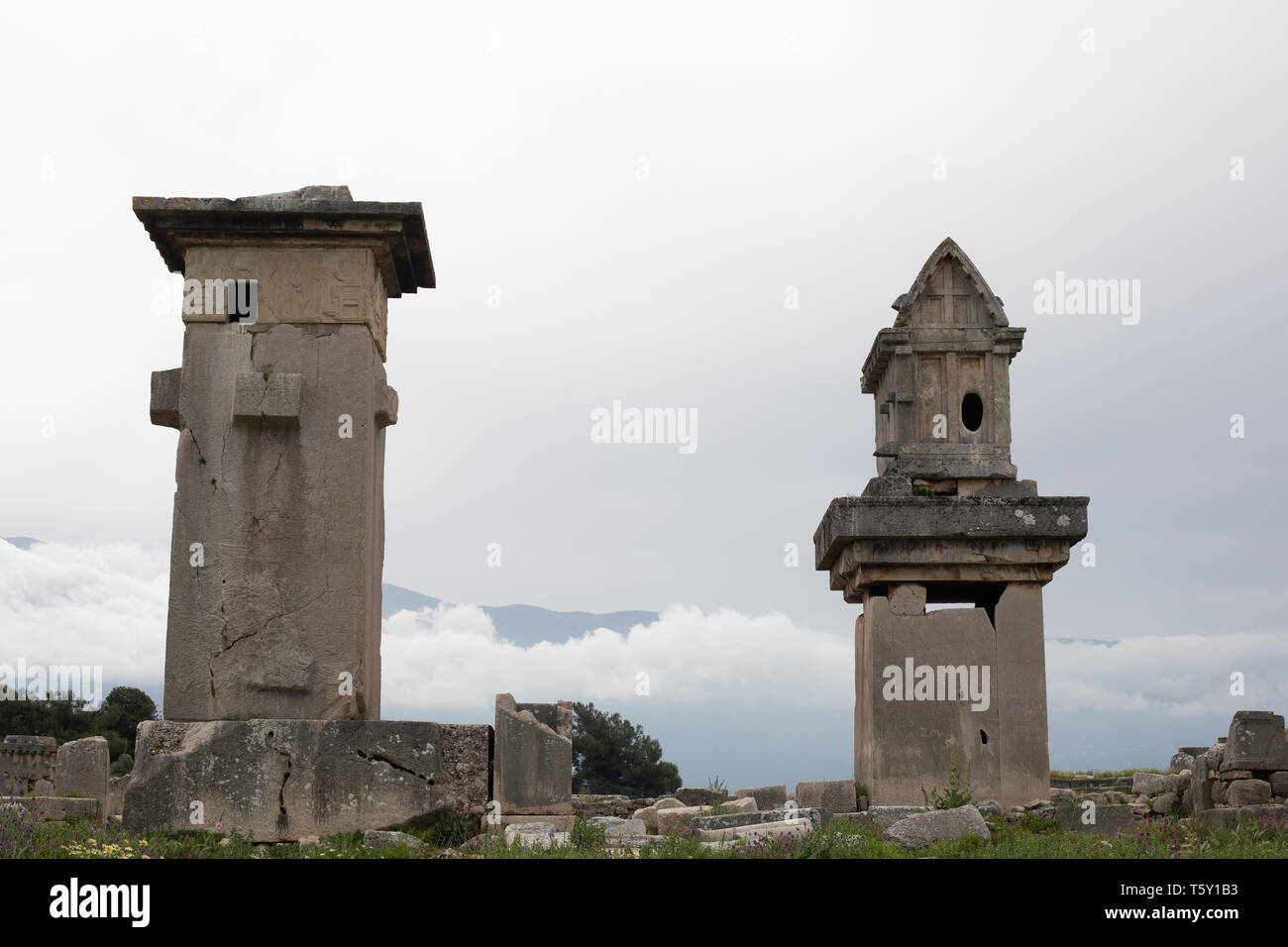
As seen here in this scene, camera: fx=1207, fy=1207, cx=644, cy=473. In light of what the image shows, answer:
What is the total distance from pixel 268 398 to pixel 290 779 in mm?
2227

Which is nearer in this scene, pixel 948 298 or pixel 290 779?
pixel 290 779

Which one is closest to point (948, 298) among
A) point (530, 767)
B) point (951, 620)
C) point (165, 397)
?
point (951, 620)

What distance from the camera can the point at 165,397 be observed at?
24.1 ft

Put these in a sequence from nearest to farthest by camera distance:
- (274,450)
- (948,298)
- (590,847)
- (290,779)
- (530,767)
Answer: (290,779)
(590,847)
(274,450)
(948,298)
(530,767)

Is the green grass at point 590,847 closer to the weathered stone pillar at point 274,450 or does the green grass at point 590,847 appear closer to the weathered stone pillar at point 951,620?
the weathered stone pillar at point 274,450

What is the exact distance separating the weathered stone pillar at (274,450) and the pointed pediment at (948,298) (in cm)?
626

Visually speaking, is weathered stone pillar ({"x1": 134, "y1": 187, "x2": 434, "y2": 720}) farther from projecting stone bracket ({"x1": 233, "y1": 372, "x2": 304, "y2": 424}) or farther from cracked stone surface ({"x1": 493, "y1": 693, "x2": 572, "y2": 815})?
cracked stone surface ({"x1": 493, "y1": 693, "x2": 572, "y2": 815})

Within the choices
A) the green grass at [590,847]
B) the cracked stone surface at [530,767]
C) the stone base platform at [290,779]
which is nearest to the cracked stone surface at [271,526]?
the stone base platform at [290,779]

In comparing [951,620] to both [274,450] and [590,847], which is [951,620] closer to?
[590,847]

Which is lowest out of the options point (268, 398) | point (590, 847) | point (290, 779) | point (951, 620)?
point (590, 847)

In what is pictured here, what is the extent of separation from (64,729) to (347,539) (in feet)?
109

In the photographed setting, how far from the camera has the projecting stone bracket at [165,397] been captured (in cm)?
733
